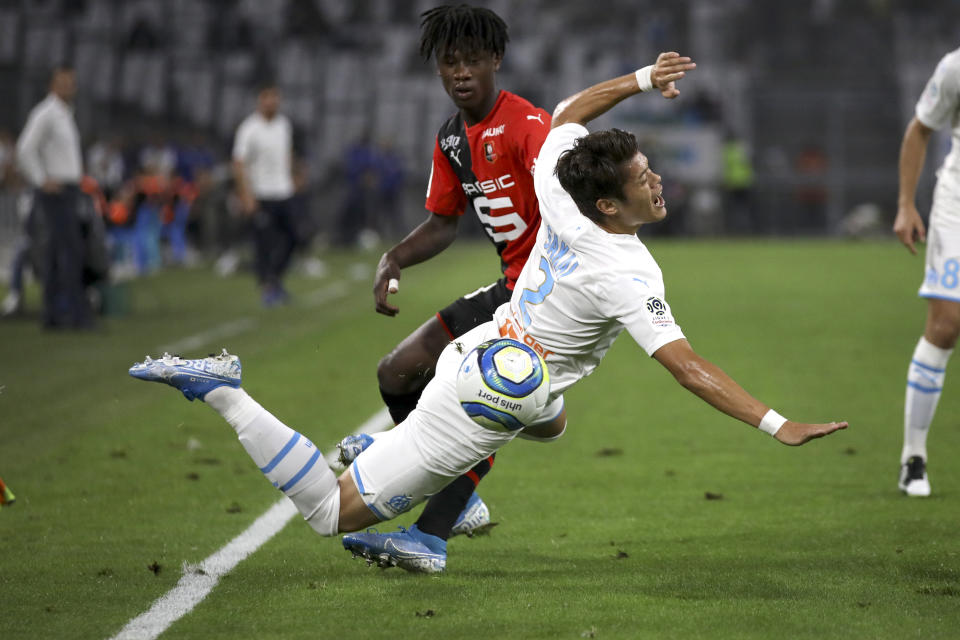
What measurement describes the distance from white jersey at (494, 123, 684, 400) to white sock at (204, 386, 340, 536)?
2.91ft

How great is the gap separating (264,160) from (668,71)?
1259 cm

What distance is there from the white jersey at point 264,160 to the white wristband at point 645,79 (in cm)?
1228

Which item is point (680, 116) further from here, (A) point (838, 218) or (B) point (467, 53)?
Answer: (B) point (467, 53)

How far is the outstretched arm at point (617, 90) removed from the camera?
5281 millimetres

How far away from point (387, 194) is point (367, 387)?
2292 centimetres

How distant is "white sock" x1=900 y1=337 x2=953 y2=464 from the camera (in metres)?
6.72

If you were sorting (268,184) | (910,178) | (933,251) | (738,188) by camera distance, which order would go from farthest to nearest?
(738,188), (268,184), (910,178), (933,251)

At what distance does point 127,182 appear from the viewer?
85.1ft

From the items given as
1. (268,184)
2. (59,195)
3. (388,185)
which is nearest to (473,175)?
(59,195)

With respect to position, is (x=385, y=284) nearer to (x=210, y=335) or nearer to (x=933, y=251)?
(x=933, y=251)

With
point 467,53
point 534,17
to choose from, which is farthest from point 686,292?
point 534,17

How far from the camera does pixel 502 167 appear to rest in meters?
5.73

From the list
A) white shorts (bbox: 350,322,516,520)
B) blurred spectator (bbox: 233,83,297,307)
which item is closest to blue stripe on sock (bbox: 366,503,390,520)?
white shorts (bbox: 350,322,516,520)

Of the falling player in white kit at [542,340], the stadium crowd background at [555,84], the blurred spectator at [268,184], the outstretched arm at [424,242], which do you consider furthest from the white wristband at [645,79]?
the stadium crowd background at [555,84]
